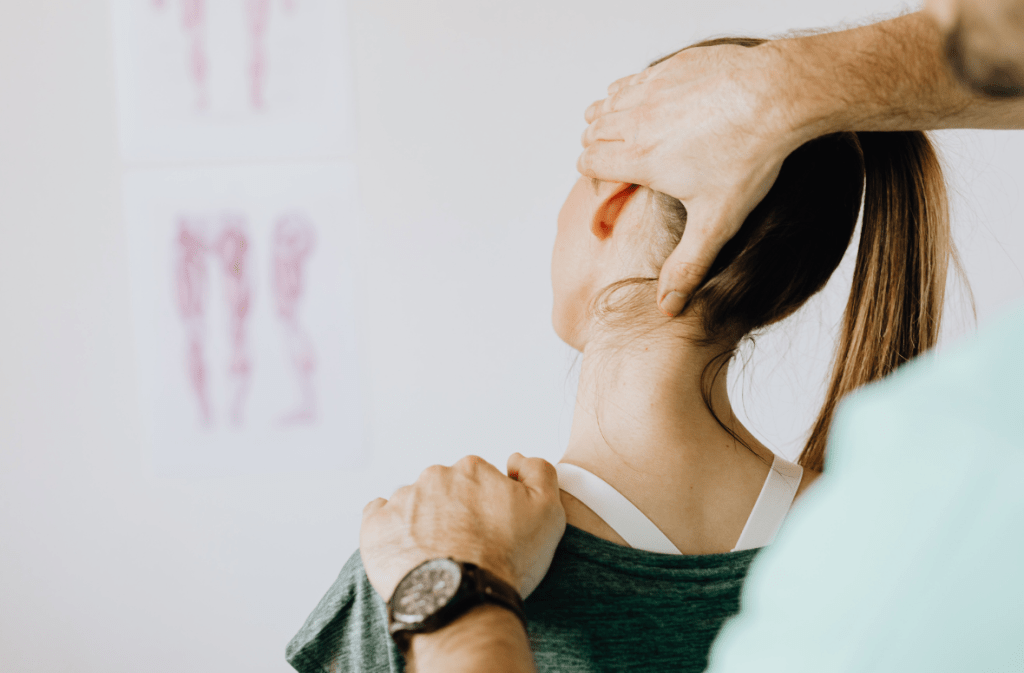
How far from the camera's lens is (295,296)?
1559 millimetres

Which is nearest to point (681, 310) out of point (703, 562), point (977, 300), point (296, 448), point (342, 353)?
point (703, 562)

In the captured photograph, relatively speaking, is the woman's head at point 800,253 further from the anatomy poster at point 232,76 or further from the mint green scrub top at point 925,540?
the anatomy poster at point 232,76

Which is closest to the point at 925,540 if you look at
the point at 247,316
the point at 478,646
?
the point at 478,646

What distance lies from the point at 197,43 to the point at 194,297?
569 millimetres

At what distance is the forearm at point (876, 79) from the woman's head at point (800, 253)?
0.46ft

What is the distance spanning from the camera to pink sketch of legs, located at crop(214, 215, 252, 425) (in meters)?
1.54

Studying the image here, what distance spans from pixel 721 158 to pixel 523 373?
102cm

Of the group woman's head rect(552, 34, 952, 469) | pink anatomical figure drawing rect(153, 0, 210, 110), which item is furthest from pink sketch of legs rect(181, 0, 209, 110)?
woman's head rect(552, 34, 952, 469)

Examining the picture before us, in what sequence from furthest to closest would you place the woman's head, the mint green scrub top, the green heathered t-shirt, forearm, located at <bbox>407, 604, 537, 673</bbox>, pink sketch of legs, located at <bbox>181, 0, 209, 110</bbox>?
pink sketch of legs, located at <bbox>181, 0, 209, 110</bbox> < the woman's head < the green heathered t-shirt < forearm, located at <bbox>407, 604, 537, 673</bbox> < the mint green scrub top

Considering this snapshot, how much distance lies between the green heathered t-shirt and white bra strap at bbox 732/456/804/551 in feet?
0.16

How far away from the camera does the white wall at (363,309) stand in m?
1.53

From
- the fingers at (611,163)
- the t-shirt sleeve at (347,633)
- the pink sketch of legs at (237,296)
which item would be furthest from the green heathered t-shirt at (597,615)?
the pink sketch of legs at (237,296)

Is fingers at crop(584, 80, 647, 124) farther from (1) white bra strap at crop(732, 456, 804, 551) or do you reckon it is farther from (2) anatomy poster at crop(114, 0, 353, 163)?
(2) anatomy poster at crop(114, 0, 353, 163)

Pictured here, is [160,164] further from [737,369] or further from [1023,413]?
[1023,413]
